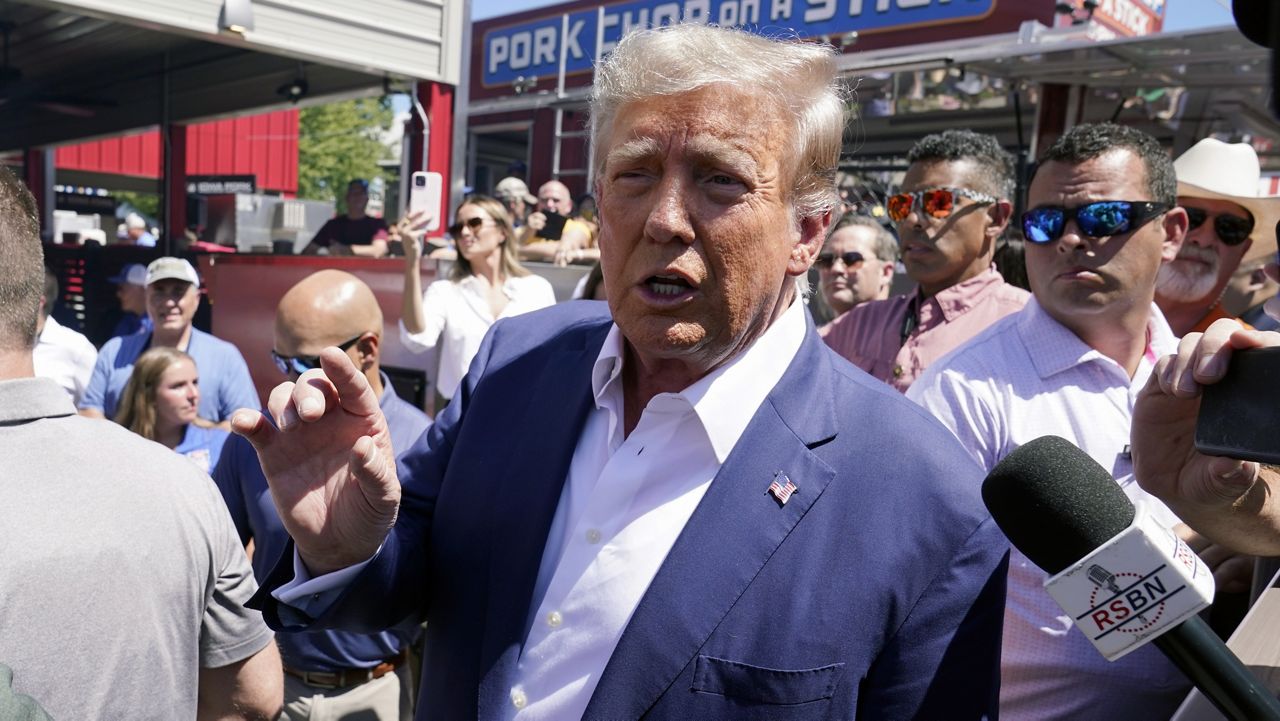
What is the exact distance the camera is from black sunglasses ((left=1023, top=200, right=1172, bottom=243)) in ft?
→ 8.44

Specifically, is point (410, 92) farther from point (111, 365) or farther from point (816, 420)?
point (816, 420)

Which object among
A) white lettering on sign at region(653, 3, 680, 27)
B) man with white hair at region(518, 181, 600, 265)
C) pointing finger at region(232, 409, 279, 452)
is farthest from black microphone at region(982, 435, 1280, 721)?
white lettering on sign at region(653, 3, 680, 27)

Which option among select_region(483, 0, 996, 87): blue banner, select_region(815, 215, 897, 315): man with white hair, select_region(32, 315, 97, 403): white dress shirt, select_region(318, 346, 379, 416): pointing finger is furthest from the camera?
select_region(483, 0, 996, 87): blue banner

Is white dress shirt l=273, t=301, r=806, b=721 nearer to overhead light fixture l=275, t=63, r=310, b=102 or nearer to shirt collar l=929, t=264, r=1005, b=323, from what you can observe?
shirt collar l=929, t=264, r=1005, b=323

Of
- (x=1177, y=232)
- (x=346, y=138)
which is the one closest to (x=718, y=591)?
(x=1177, y=232)

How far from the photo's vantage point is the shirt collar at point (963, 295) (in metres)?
3.68

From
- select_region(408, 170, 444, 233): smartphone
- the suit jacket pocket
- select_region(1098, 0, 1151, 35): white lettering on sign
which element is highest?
select_region(1098, 0, 1151, 35): white lettering on sign

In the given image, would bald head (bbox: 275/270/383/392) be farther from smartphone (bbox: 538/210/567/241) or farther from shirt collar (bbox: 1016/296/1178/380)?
smartphone (bbox: 538/210/567/241)

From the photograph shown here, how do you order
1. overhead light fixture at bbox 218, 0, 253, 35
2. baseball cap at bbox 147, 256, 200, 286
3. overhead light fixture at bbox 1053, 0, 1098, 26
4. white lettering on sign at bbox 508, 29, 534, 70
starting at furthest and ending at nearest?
white lettering on sign at bbox 508, 29, 534, 70 → overhead light fixture at bbox 1053, 0, 1098, 26 → overhead light fixture at bbox 218, 0, 253, 35 → baseball cap at bbox 147, 256, 200, 286

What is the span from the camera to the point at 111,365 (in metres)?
5.36

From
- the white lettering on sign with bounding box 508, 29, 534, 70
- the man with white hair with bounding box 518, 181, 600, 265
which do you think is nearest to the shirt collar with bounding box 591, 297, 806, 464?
the man with white hair with bounding box 518, 181, 600, 265

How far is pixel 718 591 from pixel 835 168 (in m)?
0.78

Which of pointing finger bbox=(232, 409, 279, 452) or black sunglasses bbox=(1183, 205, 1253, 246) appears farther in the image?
black sunglasses bbox=(1183, 205, 1253, 246)

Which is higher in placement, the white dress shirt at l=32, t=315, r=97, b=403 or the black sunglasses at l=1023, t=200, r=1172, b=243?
the black sunglasses at l=1023, t=200, r=1172, b=243
